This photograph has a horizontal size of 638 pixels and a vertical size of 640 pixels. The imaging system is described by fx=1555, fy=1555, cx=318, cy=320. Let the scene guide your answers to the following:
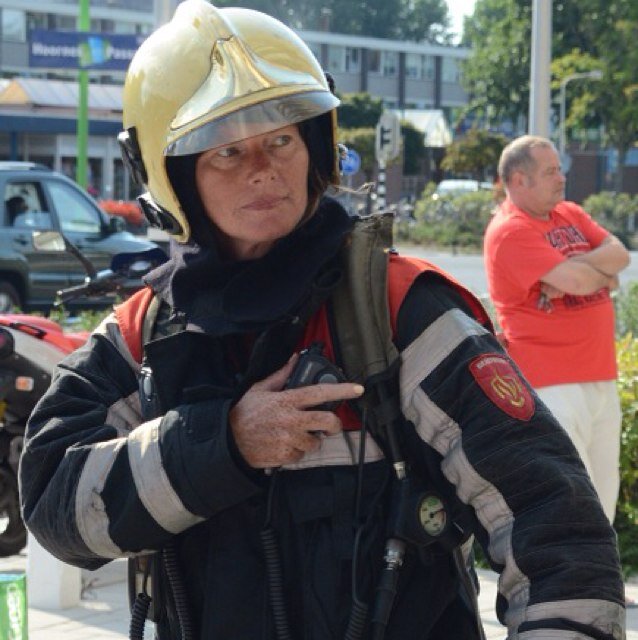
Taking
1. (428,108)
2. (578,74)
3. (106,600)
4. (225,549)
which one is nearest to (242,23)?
(225,549)

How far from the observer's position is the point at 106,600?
6.29 metres

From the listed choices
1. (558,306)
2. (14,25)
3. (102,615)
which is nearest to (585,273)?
(558,306)

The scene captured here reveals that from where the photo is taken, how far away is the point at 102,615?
6.04m

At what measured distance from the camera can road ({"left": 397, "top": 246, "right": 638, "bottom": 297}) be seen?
82.4 ft

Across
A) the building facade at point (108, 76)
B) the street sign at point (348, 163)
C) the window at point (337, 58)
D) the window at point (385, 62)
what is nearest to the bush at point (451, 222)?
the building facade at point (108, 76)

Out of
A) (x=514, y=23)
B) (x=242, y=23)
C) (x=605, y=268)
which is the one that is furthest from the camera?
(x=514, y=23)

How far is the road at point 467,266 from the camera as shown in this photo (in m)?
25.1

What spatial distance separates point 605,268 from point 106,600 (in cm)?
240

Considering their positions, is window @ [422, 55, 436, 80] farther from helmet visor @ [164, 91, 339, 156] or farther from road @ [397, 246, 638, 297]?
helmet visor @ [164, 91, 339, 156]

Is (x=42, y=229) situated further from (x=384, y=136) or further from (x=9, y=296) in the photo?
(x=384, y=136)

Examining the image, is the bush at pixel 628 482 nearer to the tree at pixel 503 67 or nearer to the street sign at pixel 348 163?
the street sign at pixel 348 163

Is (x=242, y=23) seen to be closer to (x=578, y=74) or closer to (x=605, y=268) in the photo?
(x=605, y=268)

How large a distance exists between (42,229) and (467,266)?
16.6m

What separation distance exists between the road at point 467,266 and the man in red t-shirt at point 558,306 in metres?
15.9
